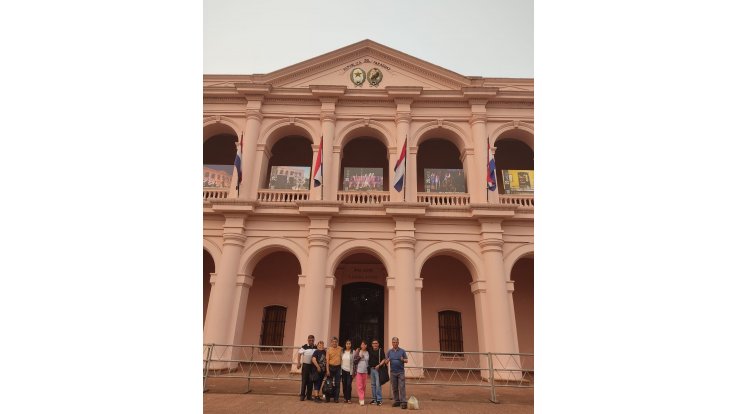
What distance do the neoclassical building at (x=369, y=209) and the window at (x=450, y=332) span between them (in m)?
0.04

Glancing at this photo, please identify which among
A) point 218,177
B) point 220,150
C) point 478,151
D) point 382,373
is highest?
point 220,150

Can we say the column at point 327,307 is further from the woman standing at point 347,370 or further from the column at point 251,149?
the column at point 251,149

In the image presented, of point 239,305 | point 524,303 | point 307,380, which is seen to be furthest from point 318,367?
point 524,303

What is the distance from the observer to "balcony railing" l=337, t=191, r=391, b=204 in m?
14.9

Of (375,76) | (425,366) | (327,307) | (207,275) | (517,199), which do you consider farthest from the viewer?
(207,275)

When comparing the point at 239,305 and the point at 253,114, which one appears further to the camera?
the point at 253,114

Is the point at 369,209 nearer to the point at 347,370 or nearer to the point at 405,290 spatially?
the point at 405,290

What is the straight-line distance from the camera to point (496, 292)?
533 inches

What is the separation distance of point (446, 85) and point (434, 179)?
4305mm

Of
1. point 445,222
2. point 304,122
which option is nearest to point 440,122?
point 445,222

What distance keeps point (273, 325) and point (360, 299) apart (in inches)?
148

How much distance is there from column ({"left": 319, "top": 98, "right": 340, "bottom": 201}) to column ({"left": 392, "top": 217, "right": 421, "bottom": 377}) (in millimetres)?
2762

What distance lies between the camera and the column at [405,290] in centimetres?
1293

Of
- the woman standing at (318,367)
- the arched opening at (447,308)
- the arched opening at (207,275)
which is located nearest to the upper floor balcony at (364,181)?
the arched opening at (447,308)
